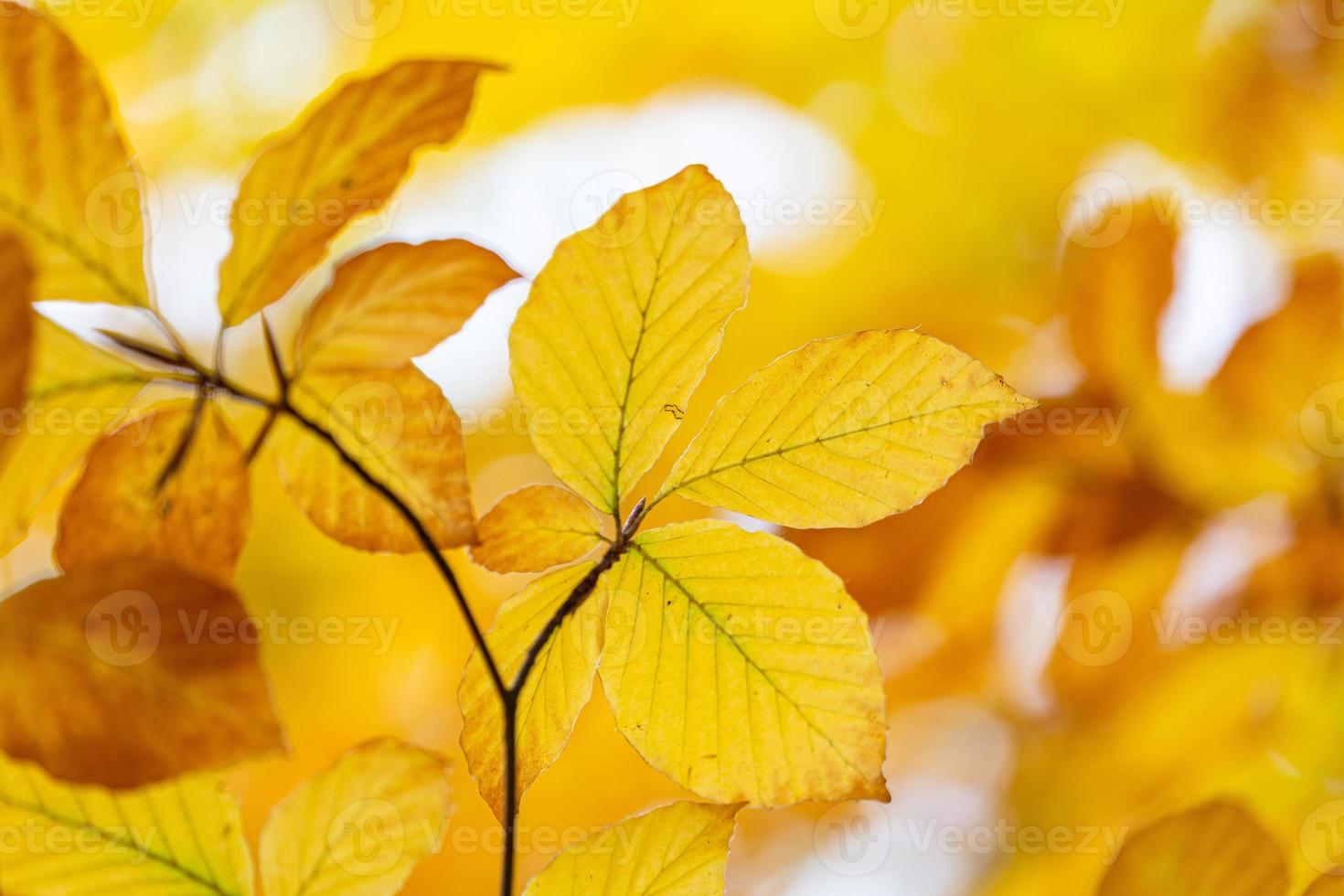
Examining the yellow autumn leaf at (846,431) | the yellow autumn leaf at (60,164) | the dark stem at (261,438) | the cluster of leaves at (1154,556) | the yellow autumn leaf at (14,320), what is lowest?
the cluster of leaves at (1154,556)

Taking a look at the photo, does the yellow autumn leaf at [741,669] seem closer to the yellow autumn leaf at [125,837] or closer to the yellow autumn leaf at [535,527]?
the yellow autumn leaf at [535,527]

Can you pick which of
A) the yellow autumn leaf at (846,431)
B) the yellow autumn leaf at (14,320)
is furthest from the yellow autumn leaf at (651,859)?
the yellow autumn leaf at (14,320)

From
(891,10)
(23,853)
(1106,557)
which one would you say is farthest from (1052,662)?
(891,10)

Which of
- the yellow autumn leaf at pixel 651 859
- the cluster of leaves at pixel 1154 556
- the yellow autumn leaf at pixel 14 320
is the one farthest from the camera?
the cluster of leaves at pixel 1154 556

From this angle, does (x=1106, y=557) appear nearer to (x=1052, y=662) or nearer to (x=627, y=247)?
(x=1052, y=662)

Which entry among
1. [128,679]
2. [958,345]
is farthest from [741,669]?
[958,345]

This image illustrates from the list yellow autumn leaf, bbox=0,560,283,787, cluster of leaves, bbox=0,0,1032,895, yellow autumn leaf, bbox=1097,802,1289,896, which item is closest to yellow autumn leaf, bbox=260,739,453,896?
cluster of leaves, bbox=0,0,1032,895

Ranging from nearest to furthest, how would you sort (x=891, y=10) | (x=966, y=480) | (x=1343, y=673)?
(x=966, y=480)
(x=1343, y=673)
(x=891, y=10)

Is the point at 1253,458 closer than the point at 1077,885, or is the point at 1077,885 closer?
the point at 1253,458
